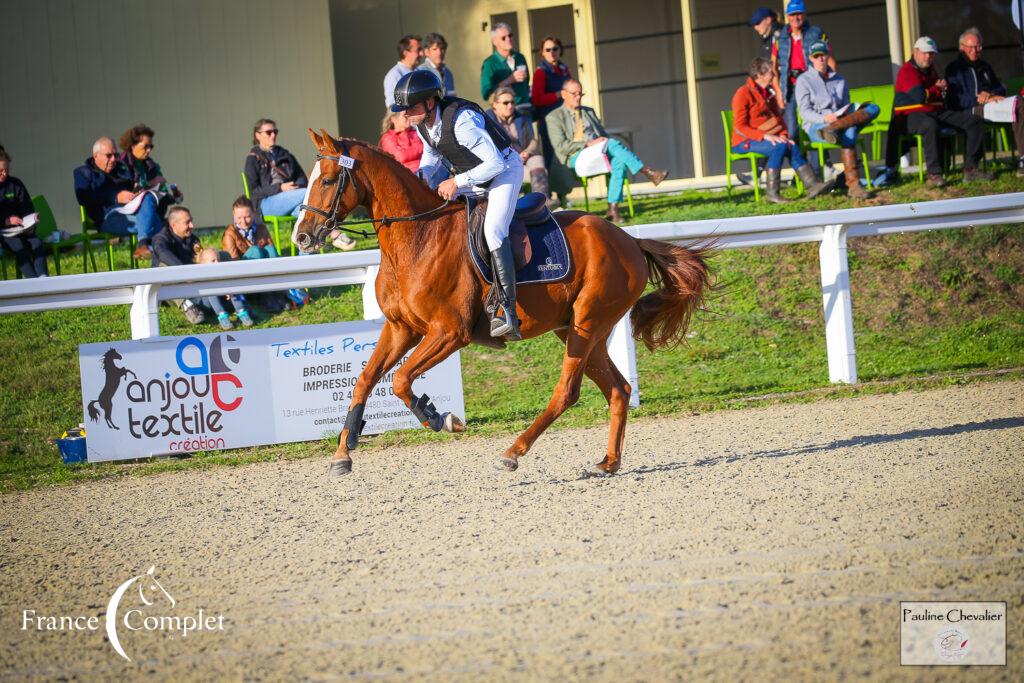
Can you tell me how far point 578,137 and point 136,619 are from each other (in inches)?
383

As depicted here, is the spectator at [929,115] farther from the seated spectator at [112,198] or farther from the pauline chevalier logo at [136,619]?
the pauline chevalier logo at [136,619]

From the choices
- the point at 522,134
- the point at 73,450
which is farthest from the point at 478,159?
the point at 522,134

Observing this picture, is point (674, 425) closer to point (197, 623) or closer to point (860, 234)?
point (860, 234)

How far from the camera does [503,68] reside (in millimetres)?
13648

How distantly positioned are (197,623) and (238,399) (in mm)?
4394

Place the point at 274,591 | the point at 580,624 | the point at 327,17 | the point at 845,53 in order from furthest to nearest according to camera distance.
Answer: the point at 845,53 < the point at 327,17 < the point at 274,591 < the point at 580,624

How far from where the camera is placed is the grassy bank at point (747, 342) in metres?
9.53

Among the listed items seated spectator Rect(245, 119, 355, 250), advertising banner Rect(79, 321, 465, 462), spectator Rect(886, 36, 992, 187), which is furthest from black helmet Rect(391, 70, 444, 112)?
spectator Rect(886, 36, 992, 187)

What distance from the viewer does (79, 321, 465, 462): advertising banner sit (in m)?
8.52

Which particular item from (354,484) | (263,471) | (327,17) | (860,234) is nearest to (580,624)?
(354,484)

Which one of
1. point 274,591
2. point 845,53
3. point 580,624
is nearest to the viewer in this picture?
point 580,624

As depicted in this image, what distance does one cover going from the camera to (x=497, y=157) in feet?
22.5

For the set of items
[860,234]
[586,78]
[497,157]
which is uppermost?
[586,78]

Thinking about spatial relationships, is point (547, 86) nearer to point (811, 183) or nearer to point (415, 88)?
point (811, 183)
